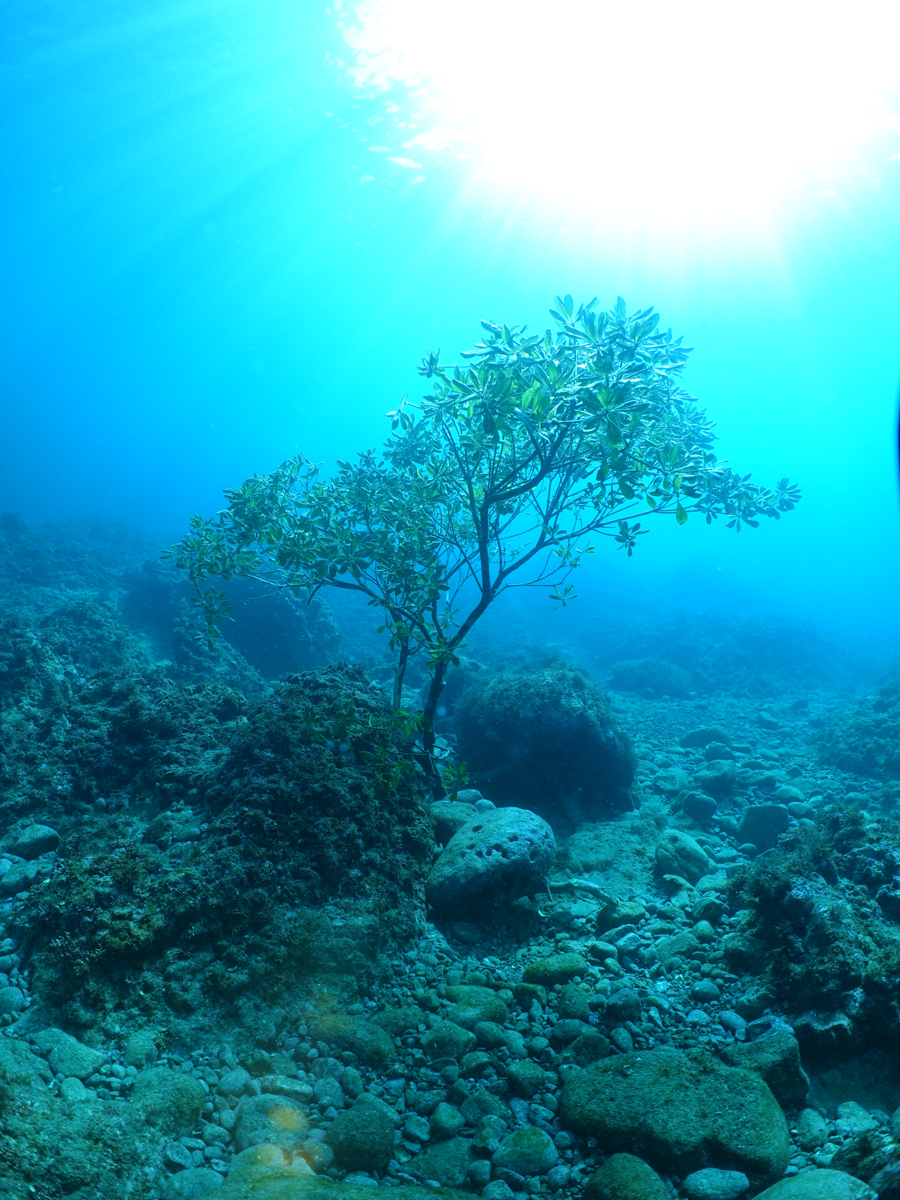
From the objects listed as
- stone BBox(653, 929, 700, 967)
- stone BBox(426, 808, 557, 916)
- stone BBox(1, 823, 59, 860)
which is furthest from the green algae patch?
stone BBox(1, 823, 59, 860)

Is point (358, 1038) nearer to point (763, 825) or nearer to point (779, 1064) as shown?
point (779, 1064)

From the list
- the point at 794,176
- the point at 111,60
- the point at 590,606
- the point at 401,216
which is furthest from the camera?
the point at 401,216

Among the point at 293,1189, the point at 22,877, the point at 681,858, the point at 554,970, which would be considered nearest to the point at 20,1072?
the point at 293,1189

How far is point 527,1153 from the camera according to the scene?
3.20 meters

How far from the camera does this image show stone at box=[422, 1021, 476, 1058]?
3939 mm

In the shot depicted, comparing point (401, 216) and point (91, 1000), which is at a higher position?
point (401, 216)

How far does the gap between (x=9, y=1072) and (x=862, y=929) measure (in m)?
5.93

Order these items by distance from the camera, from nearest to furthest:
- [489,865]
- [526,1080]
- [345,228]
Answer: [526,1080] → [489,865] → [345,228]

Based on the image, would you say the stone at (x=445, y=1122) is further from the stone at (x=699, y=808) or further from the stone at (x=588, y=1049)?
the stone at (x=699, y=808)

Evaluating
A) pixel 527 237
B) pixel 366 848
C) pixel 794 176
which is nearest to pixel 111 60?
pixel 527 237

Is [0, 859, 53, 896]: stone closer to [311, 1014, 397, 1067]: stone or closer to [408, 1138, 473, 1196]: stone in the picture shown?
[311, 1014, 397, 1067]: stone

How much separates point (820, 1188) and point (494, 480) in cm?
681

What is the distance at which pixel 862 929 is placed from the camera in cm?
450

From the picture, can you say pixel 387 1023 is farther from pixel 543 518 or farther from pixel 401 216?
pixel 401 216
